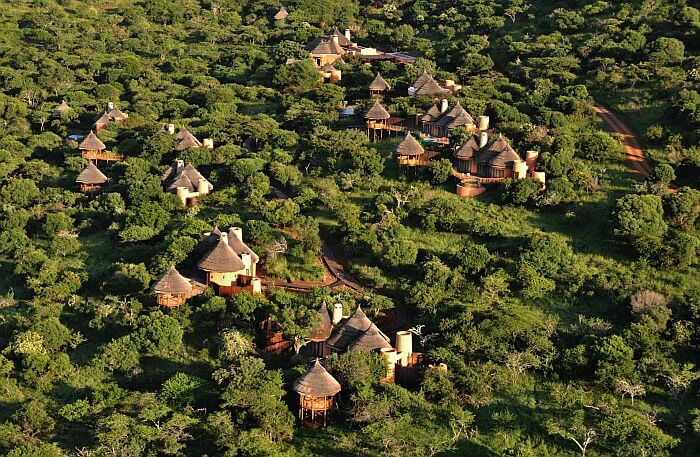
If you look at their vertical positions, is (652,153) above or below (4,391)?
above

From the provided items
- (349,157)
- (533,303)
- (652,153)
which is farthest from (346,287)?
(652,153)

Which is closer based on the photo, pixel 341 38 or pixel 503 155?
pixel 503 155

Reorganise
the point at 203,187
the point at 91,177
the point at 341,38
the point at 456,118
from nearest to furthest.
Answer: the point at 203,187, the point at 91,177, the point at 456,118, the point at 341,38

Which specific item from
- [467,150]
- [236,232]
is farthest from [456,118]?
[236,232]

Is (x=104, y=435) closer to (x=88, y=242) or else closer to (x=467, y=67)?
(x=88, y=242)

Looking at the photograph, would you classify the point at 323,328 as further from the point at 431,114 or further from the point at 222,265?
the point at 431,114

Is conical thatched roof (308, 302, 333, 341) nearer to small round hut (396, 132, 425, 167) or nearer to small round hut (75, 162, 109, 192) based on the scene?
small round hut (396, 132, 425, 167)

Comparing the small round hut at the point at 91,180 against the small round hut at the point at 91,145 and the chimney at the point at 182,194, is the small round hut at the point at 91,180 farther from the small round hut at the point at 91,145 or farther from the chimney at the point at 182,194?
the chimney at the point at 182,194
